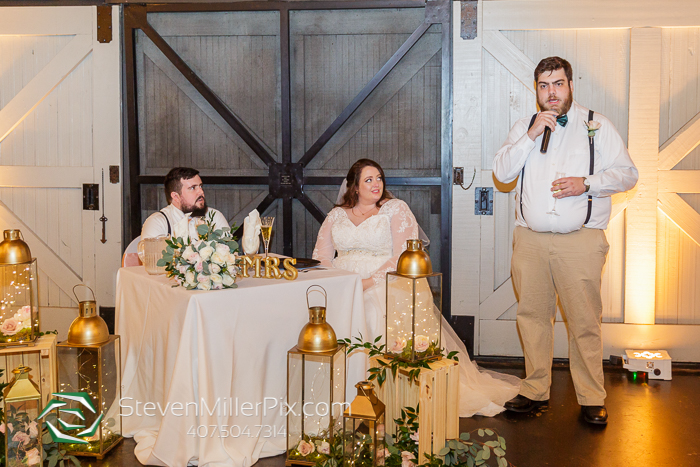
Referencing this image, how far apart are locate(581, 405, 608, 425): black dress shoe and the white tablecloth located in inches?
51.9

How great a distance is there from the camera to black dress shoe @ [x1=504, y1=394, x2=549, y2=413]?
3.47 m

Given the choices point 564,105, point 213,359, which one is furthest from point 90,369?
point 564,105

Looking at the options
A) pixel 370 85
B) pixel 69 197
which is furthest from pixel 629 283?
pixel 69 197

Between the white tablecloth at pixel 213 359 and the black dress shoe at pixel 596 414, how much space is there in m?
1.32

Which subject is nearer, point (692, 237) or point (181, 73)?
point (692, 237)

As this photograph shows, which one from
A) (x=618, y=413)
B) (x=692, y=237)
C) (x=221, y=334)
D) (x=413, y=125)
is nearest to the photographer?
(x=221, y=334)

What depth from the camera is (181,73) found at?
482cm

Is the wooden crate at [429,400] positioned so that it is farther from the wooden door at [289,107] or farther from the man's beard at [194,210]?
the wooden door at [289,107]

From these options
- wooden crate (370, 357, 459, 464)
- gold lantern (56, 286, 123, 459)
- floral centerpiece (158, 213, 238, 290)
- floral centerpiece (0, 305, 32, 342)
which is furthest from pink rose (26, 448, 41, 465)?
wooden crate (370, 357, 459, 464)

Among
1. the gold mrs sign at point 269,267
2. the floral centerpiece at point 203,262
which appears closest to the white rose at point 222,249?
the floral centerpiece at point 203,262

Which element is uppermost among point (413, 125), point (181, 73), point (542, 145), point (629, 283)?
point (181, 73)

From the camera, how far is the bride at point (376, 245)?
11.7 ft

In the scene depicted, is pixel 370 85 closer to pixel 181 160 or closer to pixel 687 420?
pixel 181 160

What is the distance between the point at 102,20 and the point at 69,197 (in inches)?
53.6
